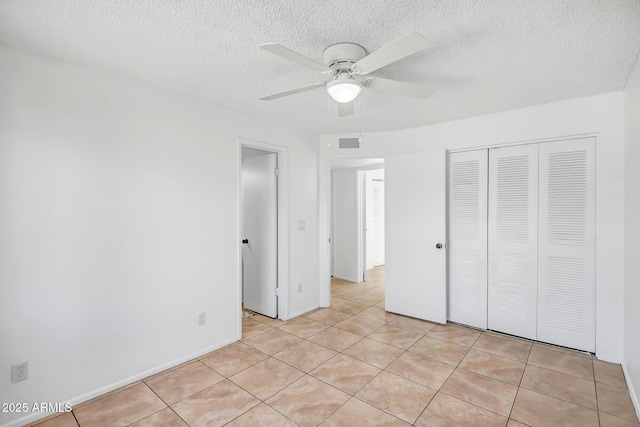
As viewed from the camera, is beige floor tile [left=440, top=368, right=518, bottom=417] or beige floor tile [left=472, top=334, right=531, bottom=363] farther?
beige floor tile [left=472, top=334, right=531, bottom=363]

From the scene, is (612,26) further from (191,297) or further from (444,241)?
(191,297)

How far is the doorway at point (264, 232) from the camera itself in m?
3.75

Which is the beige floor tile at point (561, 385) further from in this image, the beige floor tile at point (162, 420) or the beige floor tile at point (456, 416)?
the beige floor tile at point (162, 420)

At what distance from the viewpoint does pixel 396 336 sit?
330 cm

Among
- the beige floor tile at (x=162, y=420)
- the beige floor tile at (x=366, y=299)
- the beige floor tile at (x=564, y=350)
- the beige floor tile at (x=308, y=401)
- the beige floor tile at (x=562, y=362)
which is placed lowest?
the beige floor tile at (x=162, y=420)

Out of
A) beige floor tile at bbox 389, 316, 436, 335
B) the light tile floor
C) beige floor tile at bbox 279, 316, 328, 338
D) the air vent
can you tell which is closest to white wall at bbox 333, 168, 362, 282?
the air vent

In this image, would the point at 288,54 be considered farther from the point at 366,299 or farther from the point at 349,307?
the point at 366,299

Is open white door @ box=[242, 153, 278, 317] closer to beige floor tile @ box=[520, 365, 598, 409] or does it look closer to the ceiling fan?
the ceiling fan

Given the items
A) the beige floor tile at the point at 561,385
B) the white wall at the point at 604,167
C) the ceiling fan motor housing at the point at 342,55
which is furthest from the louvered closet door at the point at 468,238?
the ceiling fan motor housing at the point at 342,55

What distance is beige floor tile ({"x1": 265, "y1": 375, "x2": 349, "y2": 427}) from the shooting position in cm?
204

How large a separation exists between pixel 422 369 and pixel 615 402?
1277 millimetres

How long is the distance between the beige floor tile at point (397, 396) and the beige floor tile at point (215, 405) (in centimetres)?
83

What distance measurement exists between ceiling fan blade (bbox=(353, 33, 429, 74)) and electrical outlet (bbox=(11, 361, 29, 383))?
2758mm

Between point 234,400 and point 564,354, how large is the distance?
2.93 metres
